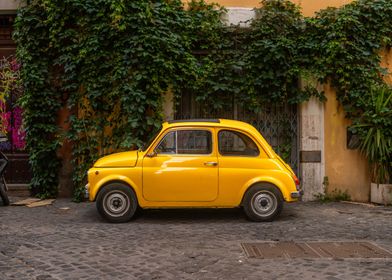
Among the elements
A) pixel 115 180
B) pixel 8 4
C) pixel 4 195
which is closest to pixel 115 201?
pixel 115 180

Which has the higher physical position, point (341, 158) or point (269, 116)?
point (269, 116)

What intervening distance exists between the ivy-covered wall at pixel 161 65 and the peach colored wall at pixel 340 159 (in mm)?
265

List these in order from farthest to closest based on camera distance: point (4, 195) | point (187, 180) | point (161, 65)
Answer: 1. point (161, 65)
2. point (4, 195)
3. point (187, 180)

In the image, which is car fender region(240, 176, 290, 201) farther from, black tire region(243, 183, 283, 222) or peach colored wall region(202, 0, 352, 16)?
peach colored wall region(202, 0, 352, 16)

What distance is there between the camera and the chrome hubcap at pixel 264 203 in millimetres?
8305

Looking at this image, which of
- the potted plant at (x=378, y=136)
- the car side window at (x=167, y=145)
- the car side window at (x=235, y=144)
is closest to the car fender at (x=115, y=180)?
the car side window at (x=167, y=145)

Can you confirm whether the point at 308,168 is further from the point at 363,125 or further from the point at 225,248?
the point at 225,248

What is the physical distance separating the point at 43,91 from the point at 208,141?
422cm

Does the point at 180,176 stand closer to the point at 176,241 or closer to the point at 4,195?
the point at 176,241

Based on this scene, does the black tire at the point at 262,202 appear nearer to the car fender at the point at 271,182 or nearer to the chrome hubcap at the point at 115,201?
the car fender at the point at 271,182

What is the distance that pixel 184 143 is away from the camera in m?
8.34

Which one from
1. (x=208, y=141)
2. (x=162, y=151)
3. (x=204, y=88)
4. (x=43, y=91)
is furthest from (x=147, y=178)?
(x=43, y=91)

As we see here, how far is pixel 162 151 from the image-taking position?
8.32 m

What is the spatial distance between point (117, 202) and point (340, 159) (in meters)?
5.20
